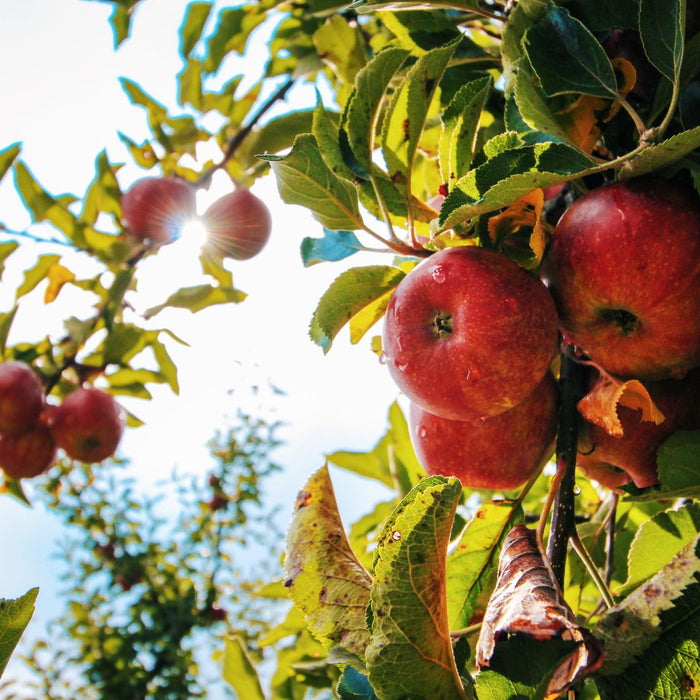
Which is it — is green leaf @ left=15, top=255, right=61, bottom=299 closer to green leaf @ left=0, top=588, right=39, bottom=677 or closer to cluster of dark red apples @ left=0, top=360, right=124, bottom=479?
cluster of dark red apples @ left=0, top=360, right=124, bottom=479


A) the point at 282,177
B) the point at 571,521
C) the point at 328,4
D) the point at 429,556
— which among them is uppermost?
the point at 328,4

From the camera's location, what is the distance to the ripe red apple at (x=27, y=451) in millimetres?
1905

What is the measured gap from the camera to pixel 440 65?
0.73 meters

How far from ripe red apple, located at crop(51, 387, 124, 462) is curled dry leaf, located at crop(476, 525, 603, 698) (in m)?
1.64

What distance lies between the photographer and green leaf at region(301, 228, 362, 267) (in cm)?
84

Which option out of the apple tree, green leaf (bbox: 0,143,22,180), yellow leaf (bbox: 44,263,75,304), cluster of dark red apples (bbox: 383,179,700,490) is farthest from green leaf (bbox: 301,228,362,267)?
yellow leaf (bbox: 44,263,75,304)

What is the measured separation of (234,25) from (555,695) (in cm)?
167

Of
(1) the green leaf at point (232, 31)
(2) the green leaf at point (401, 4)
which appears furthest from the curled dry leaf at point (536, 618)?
(1) the green leaf at point (232, 31)

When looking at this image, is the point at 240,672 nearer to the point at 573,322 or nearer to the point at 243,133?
the point at 573,322

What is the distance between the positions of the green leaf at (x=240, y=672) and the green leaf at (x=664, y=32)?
1.07 m

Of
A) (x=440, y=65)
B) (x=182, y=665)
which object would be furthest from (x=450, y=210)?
(x=182, y=665)

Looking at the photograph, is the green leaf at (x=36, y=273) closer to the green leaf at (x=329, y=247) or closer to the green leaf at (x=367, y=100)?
the green leaf at (x=329, y=247)

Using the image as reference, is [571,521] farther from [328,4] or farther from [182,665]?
[182,665]

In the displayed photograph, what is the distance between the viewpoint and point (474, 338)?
0.67 m
